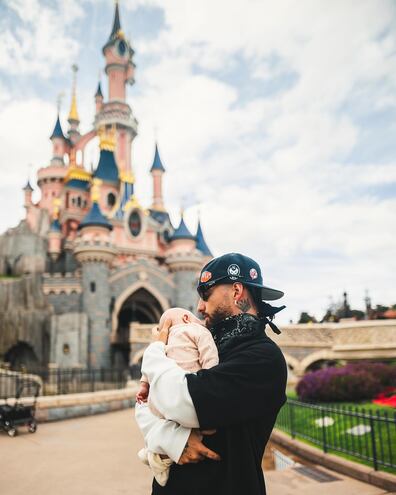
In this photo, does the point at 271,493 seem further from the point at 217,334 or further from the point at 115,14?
the point at 115,14

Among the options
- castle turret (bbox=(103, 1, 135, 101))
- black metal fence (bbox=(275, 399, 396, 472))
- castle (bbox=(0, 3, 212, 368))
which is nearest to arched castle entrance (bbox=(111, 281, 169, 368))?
castle (bbox=(0, 3, 212, 368))

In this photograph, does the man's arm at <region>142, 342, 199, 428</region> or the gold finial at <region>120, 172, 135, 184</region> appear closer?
the man's arm at <region>142, 342, 199, 428</region>

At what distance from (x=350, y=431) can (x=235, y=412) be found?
6.30 metres

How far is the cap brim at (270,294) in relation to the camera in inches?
85.1

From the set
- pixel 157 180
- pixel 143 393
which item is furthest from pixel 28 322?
pixel 143 393

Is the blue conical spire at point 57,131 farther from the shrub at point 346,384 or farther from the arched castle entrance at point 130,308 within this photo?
the shrub at point 346,384

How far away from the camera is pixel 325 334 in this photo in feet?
67.3

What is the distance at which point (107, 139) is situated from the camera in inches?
1462

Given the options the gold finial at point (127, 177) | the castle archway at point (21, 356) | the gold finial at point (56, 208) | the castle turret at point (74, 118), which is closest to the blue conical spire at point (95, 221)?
the gold finial at point (56, 208)

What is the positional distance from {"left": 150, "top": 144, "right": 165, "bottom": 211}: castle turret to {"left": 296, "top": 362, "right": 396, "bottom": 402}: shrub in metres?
29.9

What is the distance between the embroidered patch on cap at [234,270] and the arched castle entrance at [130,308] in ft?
89.5

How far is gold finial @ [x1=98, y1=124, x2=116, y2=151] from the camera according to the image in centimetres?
3666

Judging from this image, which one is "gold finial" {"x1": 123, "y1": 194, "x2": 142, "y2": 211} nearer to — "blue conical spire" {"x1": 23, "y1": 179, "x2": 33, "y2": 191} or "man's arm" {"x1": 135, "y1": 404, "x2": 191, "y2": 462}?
"blue conical spire" {"x1": 23, "y1": 179, "x2": 33, "y2": 191}

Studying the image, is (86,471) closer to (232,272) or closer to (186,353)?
(186,353)
